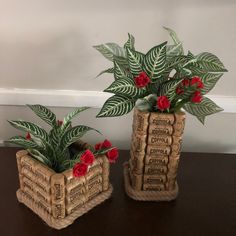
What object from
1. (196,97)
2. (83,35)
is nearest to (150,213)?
(196,97)

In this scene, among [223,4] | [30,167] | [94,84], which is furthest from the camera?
[94,84]

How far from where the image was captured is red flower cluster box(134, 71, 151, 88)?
28.8 inches

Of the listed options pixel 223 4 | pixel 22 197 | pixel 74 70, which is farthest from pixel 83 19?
pixel 22 197

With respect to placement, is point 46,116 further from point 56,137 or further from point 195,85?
point 195,85

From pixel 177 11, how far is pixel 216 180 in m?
0.52

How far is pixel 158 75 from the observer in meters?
0.76

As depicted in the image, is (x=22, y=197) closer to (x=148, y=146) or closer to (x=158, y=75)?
(x=148, y=146)

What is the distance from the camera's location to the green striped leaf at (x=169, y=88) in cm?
73

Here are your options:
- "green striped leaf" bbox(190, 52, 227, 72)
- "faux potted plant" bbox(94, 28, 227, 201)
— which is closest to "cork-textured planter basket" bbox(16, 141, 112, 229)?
"faux potted plant" bbox(94, 28, 227, 201)

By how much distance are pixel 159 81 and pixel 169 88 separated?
0.05 metres

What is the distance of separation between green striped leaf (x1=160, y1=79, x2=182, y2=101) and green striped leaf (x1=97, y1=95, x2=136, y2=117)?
0.08m

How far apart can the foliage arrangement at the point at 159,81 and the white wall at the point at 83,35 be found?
0.18m

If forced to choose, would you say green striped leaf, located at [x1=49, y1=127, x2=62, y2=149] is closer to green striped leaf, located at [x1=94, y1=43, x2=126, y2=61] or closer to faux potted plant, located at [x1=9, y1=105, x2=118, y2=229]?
faux potted plant, located at [x1=9, y1=105, x2=118, y2=229]

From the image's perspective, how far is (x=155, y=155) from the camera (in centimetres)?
82
